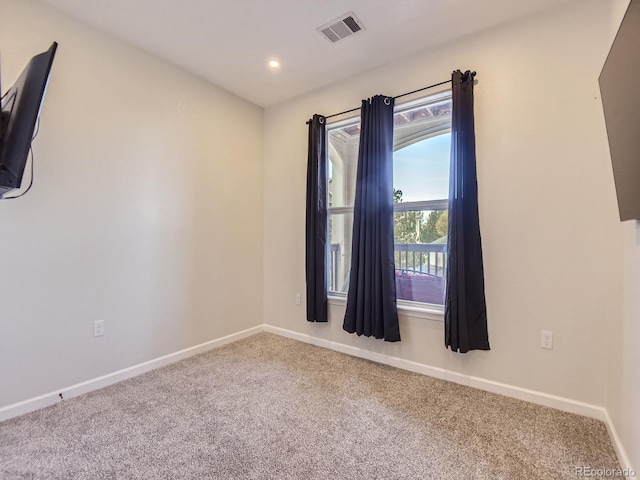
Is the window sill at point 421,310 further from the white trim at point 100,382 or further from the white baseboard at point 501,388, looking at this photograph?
the white trim at point 100,382

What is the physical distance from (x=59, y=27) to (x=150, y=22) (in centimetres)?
55

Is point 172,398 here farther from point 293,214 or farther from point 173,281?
point 293,214

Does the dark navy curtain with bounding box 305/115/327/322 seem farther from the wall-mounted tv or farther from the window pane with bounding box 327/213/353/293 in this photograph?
the wall-mounted tv

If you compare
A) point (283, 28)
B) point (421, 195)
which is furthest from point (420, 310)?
point (283, 28)

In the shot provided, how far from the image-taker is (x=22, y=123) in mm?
1334

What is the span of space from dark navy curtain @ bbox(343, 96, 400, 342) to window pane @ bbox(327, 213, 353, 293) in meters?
A: 0.47

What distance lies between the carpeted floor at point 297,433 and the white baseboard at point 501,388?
0.16ft

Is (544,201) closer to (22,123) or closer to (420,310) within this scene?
(420,310)

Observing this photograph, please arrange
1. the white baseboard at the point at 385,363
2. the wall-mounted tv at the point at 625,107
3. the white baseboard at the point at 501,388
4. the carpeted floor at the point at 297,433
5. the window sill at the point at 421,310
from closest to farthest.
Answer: the wall-mounted tv at the point at 625,107 → the carpeted floor at the point at 297,433 → the white baseboard at the point at 501,388 → the white baseboard at the point at 385,363 → the window sill at the point at 421,310

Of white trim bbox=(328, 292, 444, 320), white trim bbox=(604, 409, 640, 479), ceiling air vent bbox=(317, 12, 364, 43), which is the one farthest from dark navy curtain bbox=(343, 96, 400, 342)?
white trim bbox=(604, 409, 640, 479)

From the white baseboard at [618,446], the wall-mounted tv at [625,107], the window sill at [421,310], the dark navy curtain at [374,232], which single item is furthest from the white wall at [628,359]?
the dark navy curtain at [374,232]

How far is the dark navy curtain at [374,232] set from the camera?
7.92ft

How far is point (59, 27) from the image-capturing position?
6.39 ft

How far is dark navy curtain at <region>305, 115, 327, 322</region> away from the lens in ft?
9.46
